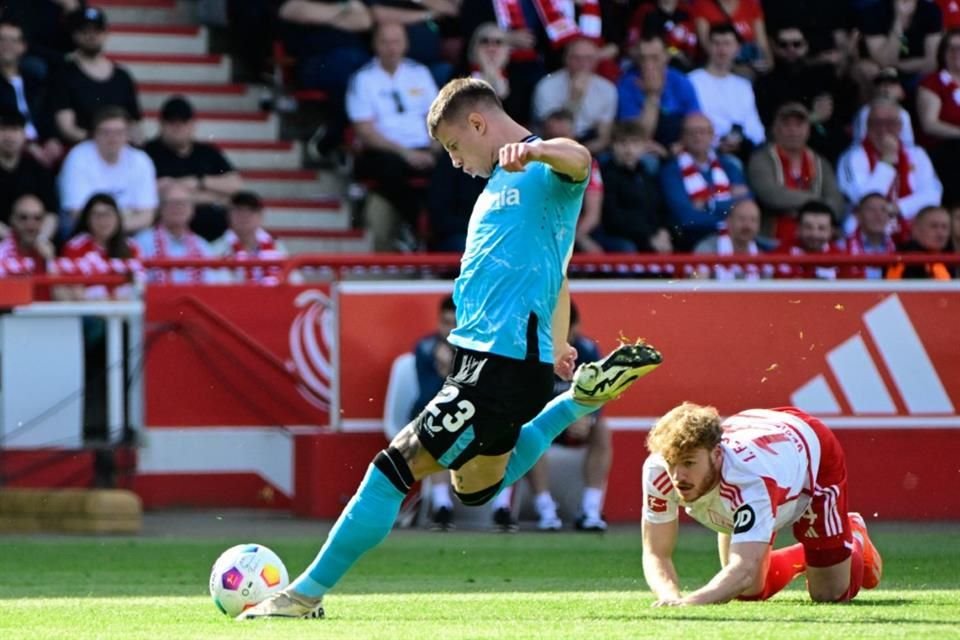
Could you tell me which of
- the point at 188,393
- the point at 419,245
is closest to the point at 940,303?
the point at 419,245

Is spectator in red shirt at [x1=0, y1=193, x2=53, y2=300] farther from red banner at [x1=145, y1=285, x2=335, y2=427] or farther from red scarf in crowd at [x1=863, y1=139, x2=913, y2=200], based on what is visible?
red scarf in crowd at [x1=863, y1=139, x2=913, y2=200]

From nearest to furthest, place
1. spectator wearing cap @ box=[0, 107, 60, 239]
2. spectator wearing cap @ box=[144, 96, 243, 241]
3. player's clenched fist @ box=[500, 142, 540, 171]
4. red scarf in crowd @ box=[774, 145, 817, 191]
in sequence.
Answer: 1. player's clenched fist @ box=[500, 142, 540, 171]
2. spectator wearing cap @ box=[0, 107, 60, 239]
3. spectator wearing cap @ box=[144, 96, 243, 241]
4. red scarf in crowd @ box=[774, 145, 817, 191]

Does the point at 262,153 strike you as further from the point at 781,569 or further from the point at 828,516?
the point at 828,516

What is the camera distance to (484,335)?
304 inches

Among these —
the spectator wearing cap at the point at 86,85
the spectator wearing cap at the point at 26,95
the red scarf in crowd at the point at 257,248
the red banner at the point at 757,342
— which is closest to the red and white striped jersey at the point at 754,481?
the red banner at the point at 757,342

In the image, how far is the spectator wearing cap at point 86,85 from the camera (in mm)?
16078

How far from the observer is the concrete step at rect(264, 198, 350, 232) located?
1761 centimetres

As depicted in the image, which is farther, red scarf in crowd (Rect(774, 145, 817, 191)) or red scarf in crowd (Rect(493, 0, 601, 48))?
red scarf in crowd (Rect(493, 0, 601, 48))

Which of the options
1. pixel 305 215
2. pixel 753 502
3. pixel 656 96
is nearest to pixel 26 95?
Result: pixel 305 215

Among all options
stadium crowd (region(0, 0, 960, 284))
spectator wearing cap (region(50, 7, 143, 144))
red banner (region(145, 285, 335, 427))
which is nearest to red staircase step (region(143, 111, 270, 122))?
stadium crowd (region(0, 0, 960, 284))

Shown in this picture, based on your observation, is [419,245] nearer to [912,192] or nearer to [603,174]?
[603,174]

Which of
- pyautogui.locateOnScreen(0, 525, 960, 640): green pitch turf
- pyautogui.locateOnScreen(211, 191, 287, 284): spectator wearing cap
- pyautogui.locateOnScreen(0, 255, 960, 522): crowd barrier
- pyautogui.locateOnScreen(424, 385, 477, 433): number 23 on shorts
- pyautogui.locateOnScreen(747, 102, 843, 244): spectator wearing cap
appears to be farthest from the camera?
pyautogui.locateOnScreen(747, 102, 843, 244): spectator wearing cap

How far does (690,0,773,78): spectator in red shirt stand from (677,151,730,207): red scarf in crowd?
2.09m

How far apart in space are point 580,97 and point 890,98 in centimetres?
317
